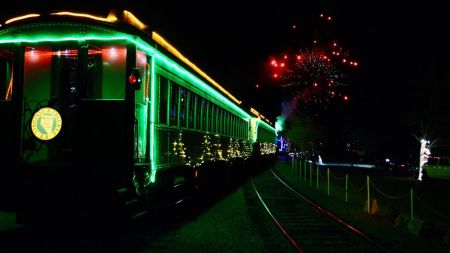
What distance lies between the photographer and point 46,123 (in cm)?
798

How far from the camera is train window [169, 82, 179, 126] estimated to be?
1041cm

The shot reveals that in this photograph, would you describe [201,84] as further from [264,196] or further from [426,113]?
[426,113]

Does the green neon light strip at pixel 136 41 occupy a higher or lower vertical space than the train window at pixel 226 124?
higher

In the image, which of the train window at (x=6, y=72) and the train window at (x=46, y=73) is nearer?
the train window at (x=46, y=73)

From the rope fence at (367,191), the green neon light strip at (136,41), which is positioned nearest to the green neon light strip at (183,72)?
the green neon light strip at (136,41)

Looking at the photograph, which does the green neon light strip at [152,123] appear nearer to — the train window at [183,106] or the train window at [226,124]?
the train window at [183,106]

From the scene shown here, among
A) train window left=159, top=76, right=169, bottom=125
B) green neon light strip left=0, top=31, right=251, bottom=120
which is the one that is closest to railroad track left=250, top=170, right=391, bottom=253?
train window left=159, top=76, right=169, bottom=125

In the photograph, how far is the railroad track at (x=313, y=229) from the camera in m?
8.74

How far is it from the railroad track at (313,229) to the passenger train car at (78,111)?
2977 millimetres

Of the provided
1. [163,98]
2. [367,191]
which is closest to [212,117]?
[367,191]

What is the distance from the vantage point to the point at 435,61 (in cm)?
2741

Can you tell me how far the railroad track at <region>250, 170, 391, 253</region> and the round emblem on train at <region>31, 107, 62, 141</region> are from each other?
4309 millimetres

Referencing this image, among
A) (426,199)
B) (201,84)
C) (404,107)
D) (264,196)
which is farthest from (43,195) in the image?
(404,107)

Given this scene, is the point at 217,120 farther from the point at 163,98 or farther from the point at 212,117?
the point at 163,98
